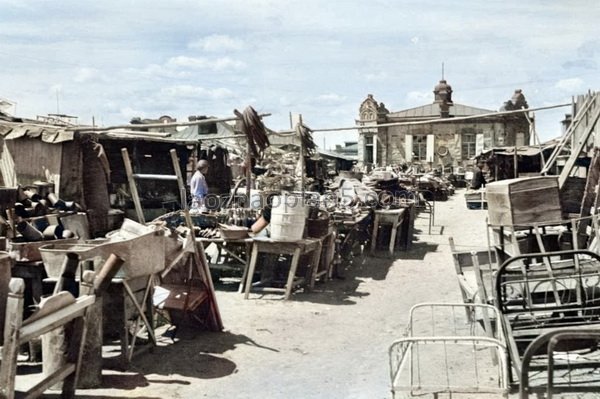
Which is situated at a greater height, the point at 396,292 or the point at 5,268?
the point at 5,268

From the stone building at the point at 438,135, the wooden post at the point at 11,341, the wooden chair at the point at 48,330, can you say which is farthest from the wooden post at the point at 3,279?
Result: the stone building at the point at 438,135

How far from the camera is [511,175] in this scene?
1062 inches

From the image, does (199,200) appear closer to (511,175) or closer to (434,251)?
(434,251)

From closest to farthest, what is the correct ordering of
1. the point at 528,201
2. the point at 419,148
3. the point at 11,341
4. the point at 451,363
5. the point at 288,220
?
the point at 11,341 → the point at 451,363 → the point at 528,201 → the point at 288,220 → the point at 419,148

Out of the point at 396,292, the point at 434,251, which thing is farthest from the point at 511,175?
the point at 396,292

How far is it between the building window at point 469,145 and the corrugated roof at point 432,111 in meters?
4.23

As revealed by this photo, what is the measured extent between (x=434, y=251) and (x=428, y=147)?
3200cm

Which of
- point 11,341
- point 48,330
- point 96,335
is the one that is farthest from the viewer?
point 96,335

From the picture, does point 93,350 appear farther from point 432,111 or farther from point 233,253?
point 432,111

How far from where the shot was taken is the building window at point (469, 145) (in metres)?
45.0

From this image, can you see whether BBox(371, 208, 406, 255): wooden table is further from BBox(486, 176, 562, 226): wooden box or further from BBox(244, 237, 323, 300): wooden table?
BBox(486, 176, 562, 226): wooden box

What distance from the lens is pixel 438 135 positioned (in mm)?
45656

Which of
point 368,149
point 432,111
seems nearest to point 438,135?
point 432,111

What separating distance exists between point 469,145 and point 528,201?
128ft
